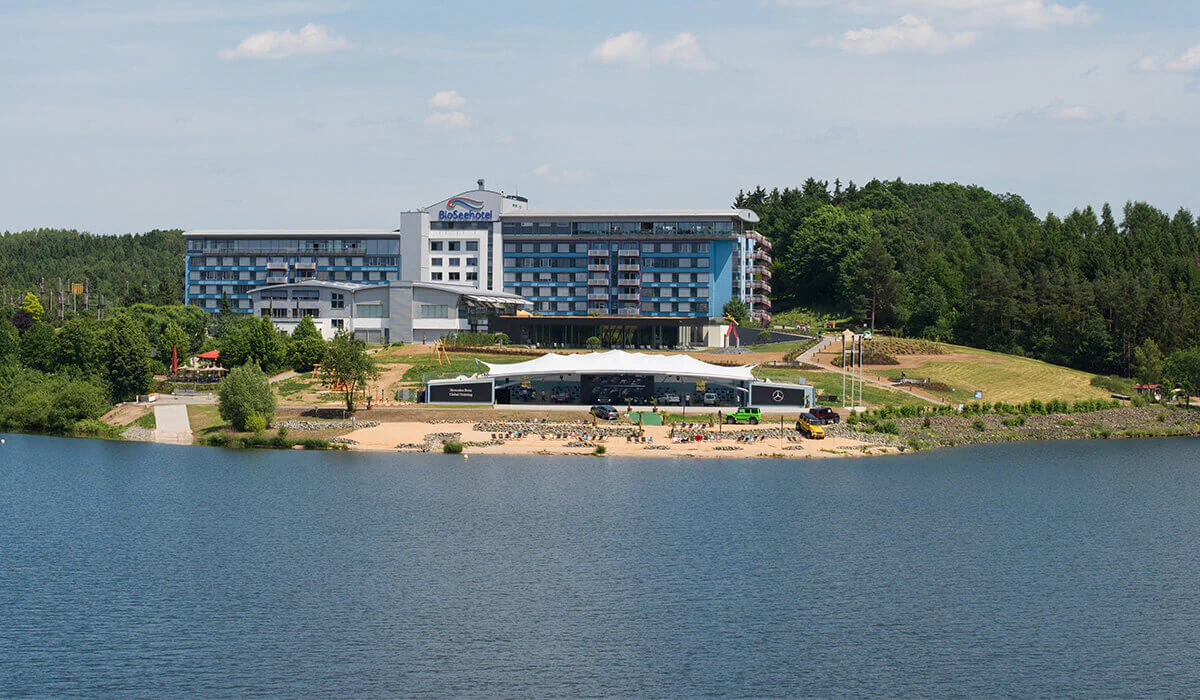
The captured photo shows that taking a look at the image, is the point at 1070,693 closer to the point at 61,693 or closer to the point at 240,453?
the point at 61,693

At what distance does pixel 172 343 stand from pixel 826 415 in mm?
74438

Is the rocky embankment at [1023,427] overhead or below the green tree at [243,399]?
below

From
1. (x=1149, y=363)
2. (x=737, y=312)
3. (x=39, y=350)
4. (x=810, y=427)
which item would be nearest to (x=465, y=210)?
(x=737, y=312)

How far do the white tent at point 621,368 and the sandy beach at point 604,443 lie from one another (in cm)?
912

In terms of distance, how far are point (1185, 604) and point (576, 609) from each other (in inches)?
1078

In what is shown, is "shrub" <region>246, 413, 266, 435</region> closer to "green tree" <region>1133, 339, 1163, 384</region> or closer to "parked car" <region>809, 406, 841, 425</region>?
"parked car" <region>809, 406, 841, 425</region>

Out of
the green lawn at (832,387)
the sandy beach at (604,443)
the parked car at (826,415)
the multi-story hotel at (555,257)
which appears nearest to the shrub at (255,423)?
the sandy beach at (604,443)

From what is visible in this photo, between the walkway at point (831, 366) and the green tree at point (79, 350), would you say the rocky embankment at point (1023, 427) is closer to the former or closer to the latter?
the walkway at point (831, 366)

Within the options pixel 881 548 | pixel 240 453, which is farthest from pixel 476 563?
pixel 240 453

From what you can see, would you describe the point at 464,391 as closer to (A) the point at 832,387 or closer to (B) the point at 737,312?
(A) the point at 832,387

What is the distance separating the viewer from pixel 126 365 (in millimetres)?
115625

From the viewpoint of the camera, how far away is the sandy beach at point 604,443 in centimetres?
9538

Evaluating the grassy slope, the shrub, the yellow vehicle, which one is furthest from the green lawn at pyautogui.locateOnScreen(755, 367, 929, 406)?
the shrub

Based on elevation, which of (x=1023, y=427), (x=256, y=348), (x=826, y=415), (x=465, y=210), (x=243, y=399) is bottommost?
(x=1023, y=427)
